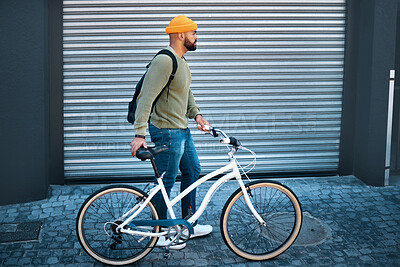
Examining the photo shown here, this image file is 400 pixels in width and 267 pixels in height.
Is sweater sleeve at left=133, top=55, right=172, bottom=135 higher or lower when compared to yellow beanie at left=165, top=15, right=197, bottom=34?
lower

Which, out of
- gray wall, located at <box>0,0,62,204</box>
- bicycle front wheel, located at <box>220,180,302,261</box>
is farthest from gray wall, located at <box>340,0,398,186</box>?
gray wall, located at <box>0,0,62,204</box>

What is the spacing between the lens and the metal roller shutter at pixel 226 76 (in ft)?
25.0

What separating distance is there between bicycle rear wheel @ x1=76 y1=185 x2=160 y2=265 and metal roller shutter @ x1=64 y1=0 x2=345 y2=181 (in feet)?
Result: 8.27

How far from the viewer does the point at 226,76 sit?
25.9 ft

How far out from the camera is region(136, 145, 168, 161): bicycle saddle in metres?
4.87

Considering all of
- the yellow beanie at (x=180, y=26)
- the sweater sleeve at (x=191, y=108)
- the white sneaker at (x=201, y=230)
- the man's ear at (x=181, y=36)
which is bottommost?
the white sneaker at (x=201, y=230)

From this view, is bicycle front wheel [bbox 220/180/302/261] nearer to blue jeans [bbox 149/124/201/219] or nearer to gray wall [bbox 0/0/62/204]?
blue jeans [bbox 149/124/201/219]

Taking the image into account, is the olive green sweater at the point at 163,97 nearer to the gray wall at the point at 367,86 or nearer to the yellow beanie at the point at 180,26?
the yellow beanie at the point at 180,26

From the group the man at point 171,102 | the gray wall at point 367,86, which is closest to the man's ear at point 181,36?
the man at point 171,102

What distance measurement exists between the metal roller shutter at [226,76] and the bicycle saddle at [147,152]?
2.86m

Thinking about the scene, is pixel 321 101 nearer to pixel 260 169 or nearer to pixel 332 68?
pixel 332 68

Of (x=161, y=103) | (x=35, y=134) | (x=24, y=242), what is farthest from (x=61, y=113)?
(x=161, y=103)

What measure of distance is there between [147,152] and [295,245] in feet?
6.30

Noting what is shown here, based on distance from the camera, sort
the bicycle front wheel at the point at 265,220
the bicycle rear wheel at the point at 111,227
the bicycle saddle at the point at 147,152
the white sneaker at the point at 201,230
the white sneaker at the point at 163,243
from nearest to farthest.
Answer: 1. the bicycle saddle at the point at 147,152
2. the bicycle rear wheel at the point at 111,227
3. the bicycle front wheel at the point at 265,220
4. the white sneaker at the point at 163,243
5. the white sneaker at the point at 201,230
